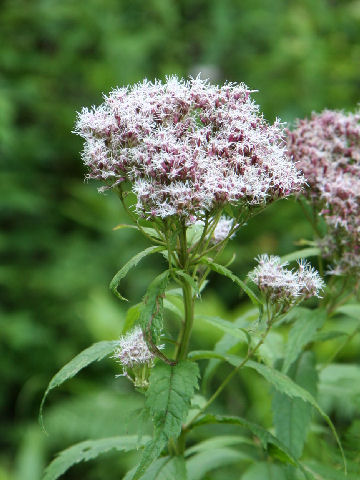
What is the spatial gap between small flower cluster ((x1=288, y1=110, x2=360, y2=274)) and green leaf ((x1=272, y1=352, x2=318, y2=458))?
336 millimetres

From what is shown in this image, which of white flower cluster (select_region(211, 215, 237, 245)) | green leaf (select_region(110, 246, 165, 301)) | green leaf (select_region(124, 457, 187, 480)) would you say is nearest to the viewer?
green leaf (select_region(110, 246, 165, 301))

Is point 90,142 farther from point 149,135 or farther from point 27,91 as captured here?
point 27,91

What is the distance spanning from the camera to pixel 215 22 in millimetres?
5559

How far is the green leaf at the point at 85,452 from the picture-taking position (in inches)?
59.9

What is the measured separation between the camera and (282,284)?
1384mm

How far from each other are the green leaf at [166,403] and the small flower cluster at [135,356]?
0.24 feet

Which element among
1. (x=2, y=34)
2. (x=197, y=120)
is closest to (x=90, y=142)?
(x=197, y=120)

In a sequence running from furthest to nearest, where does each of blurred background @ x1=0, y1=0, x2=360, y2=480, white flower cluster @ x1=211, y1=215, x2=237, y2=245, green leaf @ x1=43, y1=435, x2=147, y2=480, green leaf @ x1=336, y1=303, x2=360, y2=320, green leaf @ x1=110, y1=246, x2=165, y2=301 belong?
1. blurred background @ x1=0, y1=0, x2=360, y2=480
2. green leaf @ x1=336, y1=303, x2=360, y2=320
3. white flower cluster @ x1=211, y1=215, x2=237, y2=245
4. green leaf @ x1=43, y1=435, x2=147, y2=480
5. green leaf @ x1=110, y1=246, x2=165, y2=301

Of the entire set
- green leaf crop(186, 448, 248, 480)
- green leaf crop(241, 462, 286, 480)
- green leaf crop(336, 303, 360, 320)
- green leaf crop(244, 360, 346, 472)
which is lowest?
green leaf crop(241, 462, 286, 480)

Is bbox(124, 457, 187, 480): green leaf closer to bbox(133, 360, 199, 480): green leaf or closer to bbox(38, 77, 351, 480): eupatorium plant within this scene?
bbox(38, 77, 351, 480): eupatorium plant

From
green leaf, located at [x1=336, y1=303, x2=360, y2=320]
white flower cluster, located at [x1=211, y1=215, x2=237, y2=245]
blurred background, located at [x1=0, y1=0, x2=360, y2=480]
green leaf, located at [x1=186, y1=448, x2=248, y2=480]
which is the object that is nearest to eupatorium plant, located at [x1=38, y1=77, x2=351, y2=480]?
white flower cluster, located at [x1=211, y1=215, x2=237, y2=245]

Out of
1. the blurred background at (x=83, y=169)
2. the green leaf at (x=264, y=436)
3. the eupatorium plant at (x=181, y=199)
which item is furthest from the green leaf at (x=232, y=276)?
the blurred background at (x=83, y=169)

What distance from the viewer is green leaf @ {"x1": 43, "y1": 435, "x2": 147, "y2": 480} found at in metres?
1.52

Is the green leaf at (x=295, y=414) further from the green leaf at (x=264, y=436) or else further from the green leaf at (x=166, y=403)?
the green leaf at (x=166, y=403)
